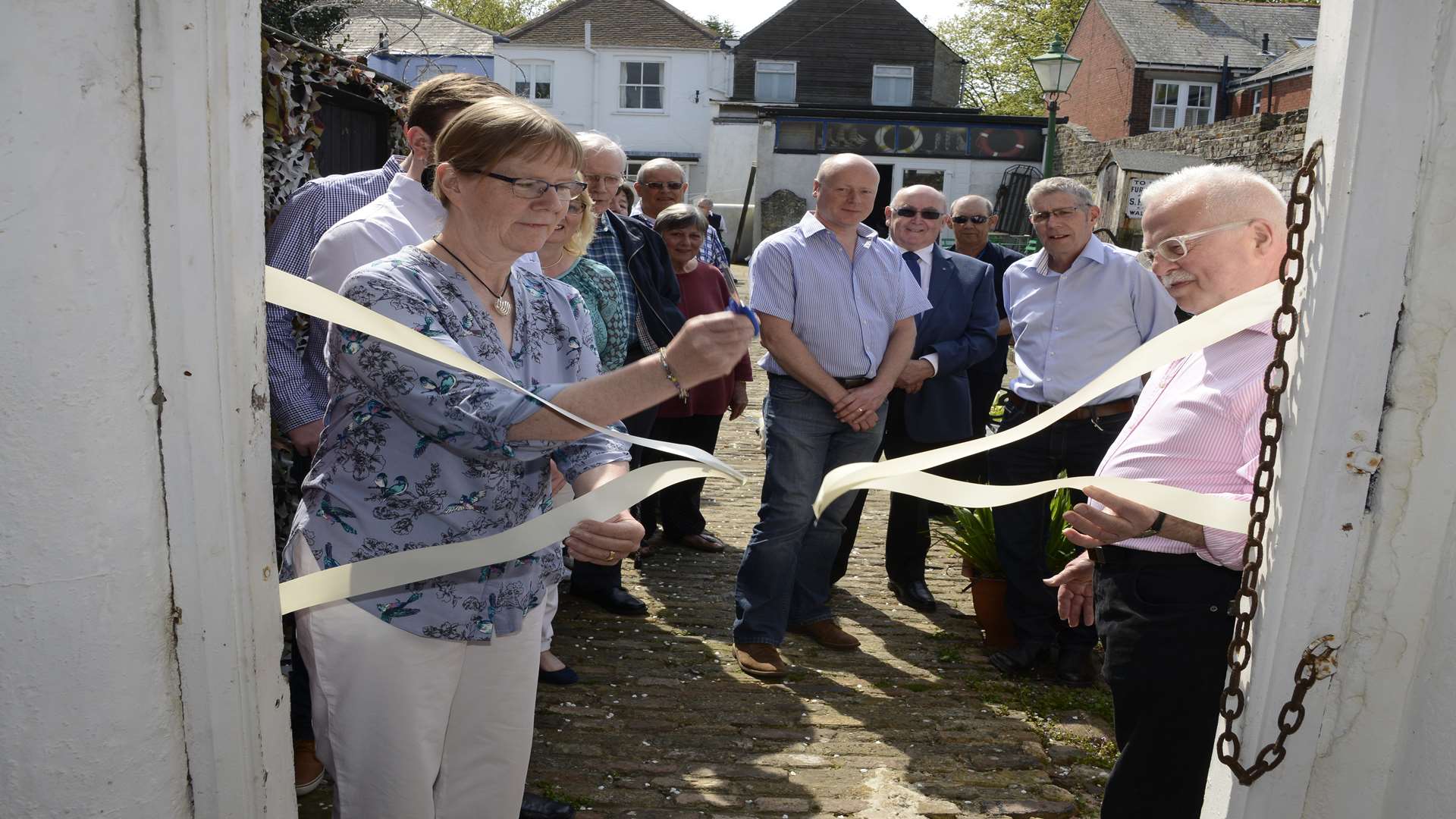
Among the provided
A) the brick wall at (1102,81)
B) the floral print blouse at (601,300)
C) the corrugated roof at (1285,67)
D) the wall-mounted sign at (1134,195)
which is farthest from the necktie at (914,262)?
the brick wall at (1102,81)

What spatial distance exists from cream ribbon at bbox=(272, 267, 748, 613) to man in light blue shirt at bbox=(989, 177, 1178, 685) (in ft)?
9.66

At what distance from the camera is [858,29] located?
41.2 m

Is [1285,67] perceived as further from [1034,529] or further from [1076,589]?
[1076,589]

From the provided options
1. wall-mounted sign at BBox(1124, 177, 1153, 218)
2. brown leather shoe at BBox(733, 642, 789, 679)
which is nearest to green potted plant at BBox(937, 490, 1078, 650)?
brown leather shoe at BBox(733, 642, 789, 679)

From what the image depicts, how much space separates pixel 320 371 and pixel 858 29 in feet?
134

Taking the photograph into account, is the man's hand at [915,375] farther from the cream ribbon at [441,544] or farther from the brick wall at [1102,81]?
the brick wall at [1102,81]

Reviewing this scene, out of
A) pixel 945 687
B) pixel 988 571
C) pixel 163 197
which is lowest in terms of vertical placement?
pixel 945 687

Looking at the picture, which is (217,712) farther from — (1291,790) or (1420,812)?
(1420,812)

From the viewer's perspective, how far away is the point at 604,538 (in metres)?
2.36

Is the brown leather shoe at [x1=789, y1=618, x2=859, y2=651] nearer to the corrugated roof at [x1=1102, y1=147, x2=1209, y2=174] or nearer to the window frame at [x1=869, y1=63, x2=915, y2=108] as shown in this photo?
the corrugated roof at [x1=1102, y1=147, x2=1209, y2=174]

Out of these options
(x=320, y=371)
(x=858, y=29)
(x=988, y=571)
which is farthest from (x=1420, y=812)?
(x=858, y=29)

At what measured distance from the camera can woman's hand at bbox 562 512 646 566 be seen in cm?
235

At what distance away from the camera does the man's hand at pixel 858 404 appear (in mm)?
4832

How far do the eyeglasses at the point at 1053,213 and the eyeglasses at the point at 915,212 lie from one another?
0.78 meters
